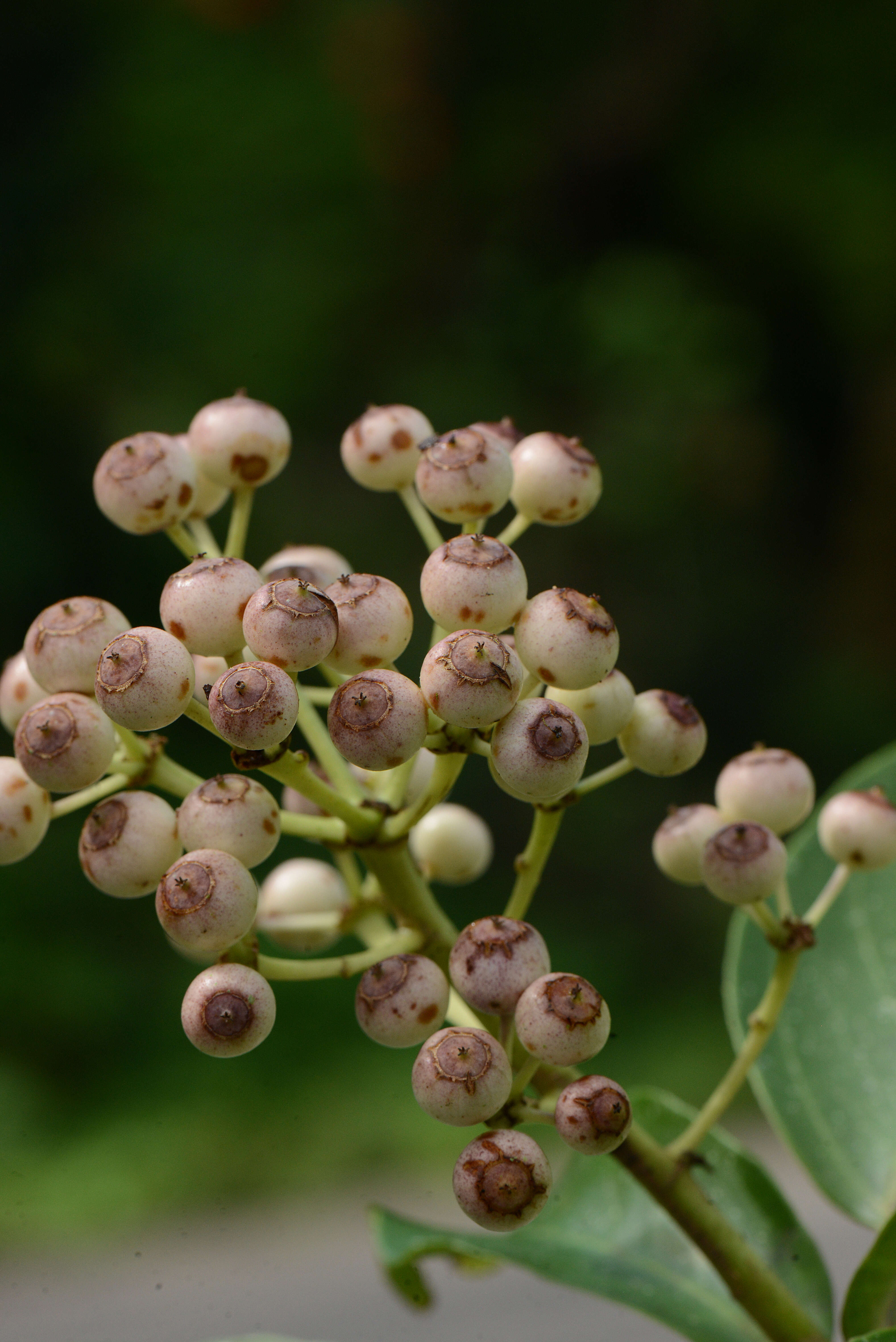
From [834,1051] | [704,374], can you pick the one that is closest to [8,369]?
[704,374]

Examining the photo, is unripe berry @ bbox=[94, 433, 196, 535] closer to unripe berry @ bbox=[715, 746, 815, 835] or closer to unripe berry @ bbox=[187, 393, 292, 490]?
unripe berry @ bbox=[187, 393, 292, 490]

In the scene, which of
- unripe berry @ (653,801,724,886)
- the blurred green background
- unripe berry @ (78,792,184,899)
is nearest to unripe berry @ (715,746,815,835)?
unripe berry @ (653,801,724,886)

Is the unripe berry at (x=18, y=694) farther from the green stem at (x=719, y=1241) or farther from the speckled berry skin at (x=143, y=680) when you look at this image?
the green stem at (x=719, y=1241)

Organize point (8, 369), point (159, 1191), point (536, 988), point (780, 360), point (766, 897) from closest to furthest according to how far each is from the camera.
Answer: point (536, 988), point (766, 897), point (159, 1191), point (8, 369), point (780, 360)

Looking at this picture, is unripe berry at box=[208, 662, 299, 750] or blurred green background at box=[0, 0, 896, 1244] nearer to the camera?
unripe berry at box=[208, 662, 299, 750]

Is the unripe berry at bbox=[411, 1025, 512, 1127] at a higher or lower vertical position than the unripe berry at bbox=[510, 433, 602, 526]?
lower

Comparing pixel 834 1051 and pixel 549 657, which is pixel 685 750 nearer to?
pixel 549 657

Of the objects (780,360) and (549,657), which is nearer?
(549,657)
